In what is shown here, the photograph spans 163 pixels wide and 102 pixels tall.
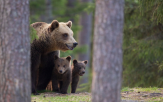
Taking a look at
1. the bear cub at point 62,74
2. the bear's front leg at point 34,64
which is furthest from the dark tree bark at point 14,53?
the bear cub at point 62,74

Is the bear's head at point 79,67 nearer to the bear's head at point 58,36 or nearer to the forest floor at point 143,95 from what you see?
the bear's head at point 58,36

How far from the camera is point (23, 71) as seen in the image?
17.3 ft

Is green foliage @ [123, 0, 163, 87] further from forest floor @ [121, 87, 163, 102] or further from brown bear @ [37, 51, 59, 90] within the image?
brown bear @ [37, 51, 59, 90]

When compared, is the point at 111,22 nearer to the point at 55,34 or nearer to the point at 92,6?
the point at 55,34

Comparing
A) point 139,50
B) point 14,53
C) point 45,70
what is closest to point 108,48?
point 14,53

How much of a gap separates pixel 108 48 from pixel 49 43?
3698 mm

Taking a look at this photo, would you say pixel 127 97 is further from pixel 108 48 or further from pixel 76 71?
pixel 108 48

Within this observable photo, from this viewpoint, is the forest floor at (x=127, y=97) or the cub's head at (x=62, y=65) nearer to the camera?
the forest floor at (x=127, y=97)

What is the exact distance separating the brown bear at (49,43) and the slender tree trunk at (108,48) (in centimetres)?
320

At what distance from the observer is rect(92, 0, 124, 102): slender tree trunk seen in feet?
15.6

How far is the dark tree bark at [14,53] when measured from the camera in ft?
17.2

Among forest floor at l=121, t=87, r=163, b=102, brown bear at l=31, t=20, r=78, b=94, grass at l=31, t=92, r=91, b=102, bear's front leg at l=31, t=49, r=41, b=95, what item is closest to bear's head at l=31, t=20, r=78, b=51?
brown bear at l=31, t=20, r=78, b=94

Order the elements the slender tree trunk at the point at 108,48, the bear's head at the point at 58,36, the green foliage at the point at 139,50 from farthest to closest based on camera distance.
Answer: the green foliage at the point at 139,50 < the bear's head at the point at 58,36 < the slender tree trunk at the point at 108,48

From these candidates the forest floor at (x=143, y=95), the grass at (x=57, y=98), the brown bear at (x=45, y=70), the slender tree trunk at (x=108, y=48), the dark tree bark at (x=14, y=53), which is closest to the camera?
the slender tree trunk at (x=108, y=48)
